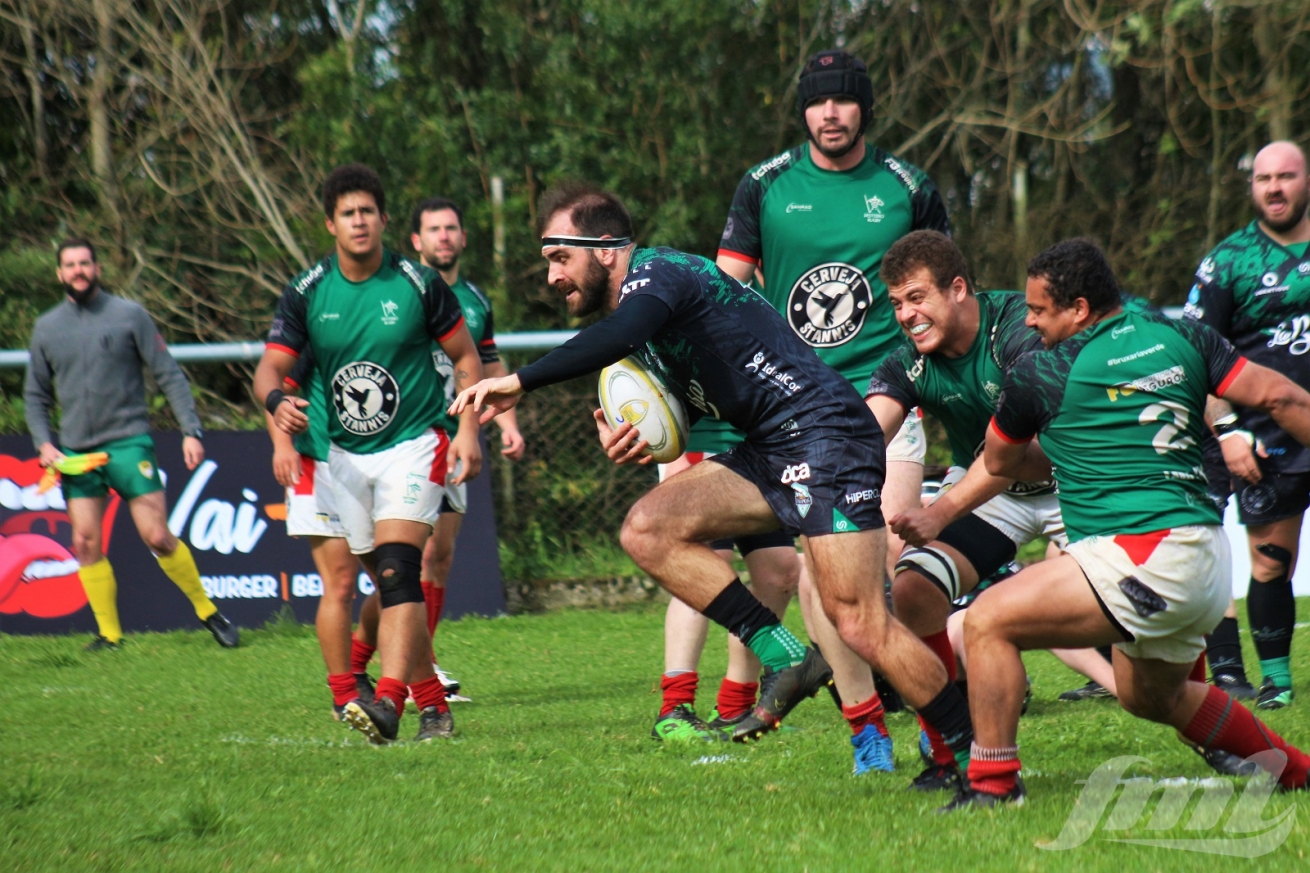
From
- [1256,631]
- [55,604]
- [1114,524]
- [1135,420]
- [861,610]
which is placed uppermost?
[1135,420]

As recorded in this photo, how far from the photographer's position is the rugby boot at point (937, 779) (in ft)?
14.8

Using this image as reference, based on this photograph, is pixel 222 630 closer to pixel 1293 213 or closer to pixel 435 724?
pixel 435 724

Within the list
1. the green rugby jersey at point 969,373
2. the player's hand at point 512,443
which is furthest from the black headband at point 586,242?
the player's hand at point 512,443

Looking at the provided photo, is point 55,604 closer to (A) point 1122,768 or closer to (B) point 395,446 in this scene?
→ (B) point 395,446

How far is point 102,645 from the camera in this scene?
971cm

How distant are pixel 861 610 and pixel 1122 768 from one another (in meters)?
1.07

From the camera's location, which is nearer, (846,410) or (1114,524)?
(1114,524)

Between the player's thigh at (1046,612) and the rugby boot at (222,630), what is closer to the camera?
the player's thigh at (1046,612)

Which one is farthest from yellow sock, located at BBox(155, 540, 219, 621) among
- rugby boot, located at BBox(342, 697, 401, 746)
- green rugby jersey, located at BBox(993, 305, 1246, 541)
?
green rugby jersey, located at BBox(993, 305, 1246, 541)

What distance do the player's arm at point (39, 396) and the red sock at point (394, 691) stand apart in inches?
189

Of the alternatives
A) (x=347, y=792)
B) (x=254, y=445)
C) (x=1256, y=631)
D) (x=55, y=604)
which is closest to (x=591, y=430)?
(x=254, y=445)

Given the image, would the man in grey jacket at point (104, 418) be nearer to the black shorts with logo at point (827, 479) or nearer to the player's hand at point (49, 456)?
the player's hand at point (49, 456)

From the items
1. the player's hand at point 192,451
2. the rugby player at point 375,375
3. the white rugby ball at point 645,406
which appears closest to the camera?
the white rugby ball at point 645,406

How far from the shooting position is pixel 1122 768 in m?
4.68
